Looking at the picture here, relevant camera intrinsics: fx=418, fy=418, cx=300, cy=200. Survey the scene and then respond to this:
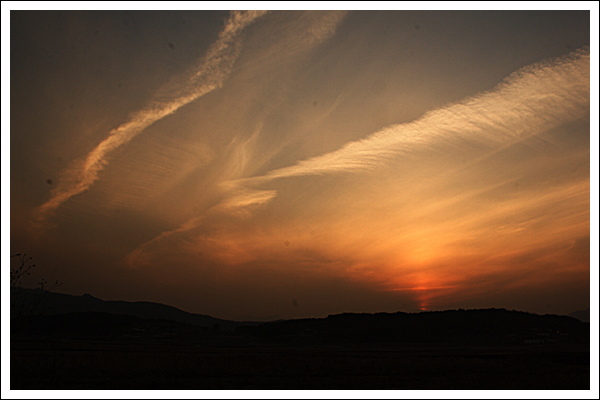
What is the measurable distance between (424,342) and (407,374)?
9076 cm

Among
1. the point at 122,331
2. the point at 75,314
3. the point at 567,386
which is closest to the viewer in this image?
the point at 567,386

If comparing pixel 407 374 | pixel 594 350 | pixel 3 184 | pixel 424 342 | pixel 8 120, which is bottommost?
pixel 424 342

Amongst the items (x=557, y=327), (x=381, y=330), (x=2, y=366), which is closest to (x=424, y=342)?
(x=381, y=330)

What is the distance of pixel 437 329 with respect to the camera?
12000cm

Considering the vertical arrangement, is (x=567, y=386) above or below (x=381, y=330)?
above

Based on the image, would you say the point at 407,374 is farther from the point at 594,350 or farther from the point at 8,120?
the point at 8,120

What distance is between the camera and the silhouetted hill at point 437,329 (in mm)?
111188

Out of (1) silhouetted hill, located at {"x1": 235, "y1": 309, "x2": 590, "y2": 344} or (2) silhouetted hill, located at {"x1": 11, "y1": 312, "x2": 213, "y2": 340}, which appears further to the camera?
(1) silhouetted hill, located at {"x1": 235, "y1": 309, "x2": 590, "y2": 344}

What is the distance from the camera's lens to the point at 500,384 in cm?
2100

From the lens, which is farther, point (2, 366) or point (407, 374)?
point (407, 374)

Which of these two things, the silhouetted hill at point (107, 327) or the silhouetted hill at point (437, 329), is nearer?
the silhouetted hill at point (107, 327)

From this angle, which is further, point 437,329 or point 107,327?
point 437,329

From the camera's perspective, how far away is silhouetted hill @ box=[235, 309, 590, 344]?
111188mm

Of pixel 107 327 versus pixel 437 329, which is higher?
pixel 107 327
